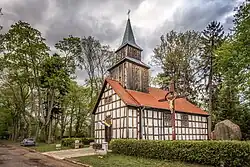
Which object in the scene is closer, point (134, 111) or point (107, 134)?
point (134, 111)

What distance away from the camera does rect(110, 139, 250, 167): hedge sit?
8773 mm

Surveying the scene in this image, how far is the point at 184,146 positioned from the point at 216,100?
19.3m

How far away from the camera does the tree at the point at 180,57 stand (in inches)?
1070

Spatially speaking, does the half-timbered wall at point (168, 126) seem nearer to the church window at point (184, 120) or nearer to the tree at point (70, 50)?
the church window at point (184, 120)

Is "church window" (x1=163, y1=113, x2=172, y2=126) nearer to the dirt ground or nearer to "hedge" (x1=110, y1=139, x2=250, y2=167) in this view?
"hedge" (x1=110, y1=139, x2=250, y2=167)

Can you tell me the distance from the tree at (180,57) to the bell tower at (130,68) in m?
5.77

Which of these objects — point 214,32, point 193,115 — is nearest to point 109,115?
point 193,115

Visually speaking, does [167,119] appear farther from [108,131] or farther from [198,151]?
[198,151]

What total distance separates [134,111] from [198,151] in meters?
8.67

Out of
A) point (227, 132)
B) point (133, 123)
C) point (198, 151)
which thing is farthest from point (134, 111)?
point (198, 151)

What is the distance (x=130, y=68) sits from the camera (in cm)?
2183

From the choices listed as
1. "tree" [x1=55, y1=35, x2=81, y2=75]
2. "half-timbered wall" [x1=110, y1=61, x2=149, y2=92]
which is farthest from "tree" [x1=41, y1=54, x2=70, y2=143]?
"half-timbered wall" [x1=110, y1=61, x2=149, y2=92]

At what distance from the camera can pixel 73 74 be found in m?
30.6

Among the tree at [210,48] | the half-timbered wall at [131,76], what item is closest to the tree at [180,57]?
the tree at [210,48]
